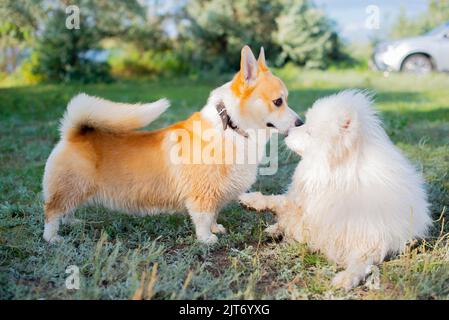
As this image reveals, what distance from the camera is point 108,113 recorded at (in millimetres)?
3395

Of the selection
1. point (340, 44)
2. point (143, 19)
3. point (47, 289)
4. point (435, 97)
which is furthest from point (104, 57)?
point (47, 289)

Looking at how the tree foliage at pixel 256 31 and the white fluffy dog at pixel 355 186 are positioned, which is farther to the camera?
the tree foliage at pixel 256 31

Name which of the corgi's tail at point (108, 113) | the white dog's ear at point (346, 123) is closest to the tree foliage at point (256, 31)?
the corgi's tail at point (108, 113)

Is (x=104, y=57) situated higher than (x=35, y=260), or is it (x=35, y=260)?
(x=104, y=57)

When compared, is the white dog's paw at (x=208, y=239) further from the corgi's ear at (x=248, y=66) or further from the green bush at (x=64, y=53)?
the green bush at (x=64, y=53)

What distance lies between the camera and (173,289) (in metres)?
2.68

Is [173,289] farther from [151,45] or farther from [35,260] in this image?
[151,45]

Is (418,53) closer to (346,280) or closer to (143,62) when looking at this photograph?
(143,62)

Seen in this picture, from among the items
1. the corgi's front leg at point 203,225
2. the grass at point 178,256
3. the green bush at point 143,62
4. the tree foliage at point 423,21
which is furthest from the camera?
the tree foliage at point 423,21

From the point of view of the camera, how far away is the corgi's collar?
3.38 m

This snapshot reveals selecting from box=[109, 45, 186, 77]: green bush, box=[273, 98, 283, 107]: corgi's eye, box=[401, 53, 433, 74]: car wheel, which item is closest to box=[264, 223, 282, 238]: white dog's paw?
box=[273, 98, 283, 107]: corgi's eye

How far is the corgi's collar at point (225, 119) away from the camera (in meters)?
3.38

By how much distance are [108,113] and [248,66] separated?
106 centimetres
